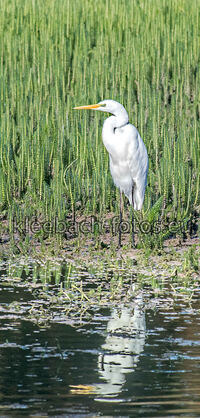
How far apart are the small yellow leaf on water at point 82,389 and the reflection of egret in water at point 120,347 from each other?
3cm

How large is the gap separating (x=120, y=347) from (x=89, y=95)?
6.15 metres

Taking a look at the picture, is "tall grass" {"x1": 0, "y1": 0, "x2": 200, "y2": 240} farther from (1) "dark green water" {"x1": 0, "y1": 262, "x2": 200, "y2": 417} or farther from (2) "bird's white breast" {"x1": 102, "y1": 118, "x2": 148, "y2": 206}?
(1) "dark green water" {"x1": 0, "y1": 262, "x2": 200, "y2": 417}

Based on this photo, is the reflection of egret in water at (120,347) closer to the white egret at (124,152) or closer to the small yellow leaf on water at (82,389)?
the small yellow leaf on water at (82,389)

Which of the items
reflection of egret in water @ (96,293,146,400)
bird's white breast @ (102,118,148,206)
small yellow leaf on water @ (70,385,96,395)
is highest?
bird's white breast @ (102,118,148,206)

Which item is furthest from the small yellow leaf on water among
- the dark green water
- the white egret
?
the white egret

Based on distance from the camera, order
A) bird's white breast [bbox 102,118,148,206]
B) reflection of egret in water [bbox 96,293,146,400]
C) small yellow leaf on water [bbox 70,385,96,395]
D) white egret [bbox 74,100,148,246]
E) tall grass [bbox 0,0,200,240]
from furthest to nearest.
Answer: tall grass [bbox 0,0,200,240] < bird's white breast [bbox 102,118,148,206] < white egret [bbox 74,100,148,246] < reflection of egret in water [bbox 96,293,146,400] < small yellow leaf on water [bbox 70,385,96,395]

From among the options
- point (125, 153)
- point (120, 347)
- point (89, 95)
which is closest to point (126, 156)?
point (125, 153)

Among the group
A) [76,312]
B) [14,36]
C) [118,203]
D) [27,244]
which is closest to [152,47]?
[14,36]

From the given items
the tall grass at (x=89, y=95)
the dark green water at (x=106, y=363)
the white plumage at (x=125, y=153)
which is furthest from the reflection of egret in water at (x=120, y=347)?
the tall grass at (x=89, y=95)

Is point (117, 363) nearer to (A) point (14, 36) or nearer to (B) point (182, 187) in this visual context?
(B) point (182, 187)

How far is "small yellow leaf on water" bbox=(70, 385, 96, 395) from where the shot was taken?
14.0 ft

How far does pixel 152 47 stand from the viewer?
13.0 metres

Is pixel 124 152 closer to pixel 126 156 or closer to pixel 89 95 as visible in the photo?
pixel 126 156

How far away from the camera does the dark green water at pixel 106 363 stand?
4086 mm
